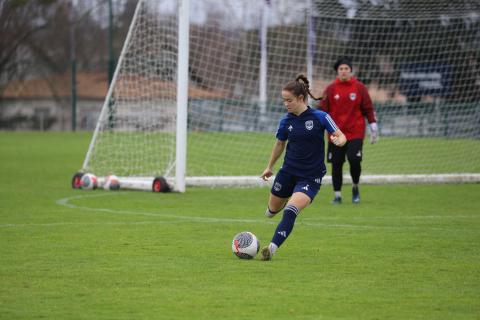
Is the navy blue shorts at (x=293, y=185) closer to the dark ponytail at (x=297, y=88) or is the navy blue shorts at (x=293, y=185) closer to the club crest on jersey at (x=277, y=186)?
the club crest on jersey at (x=277, y=186)

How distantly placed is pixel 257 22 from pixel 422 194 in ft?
23.6

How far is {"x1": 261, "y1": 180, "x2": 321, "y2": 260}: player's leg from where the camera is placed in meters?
8.90

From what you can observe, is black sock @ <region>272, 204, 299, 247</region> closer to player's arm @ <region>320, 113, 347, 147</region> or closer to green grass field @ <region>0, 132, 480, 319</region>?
green grass field @ <region>0, 132, 480, 319</region>

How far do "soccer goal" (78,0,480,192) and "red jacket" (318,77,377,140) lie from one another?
266 cm

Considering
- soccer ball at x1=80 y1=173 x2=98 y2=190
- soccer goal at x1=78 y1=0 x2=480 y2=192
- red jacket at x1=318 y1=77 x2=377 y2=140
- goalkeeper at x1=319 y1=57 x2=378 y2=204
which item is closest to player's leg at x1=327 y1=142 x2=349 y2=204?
goalkeeper at x1=319 y1=57 x2=378 y2=204

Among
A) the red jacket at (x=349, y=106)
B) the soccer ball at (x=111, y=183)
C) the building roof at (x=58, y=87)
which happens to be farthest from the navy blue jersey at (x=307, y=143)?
the building roof at (x=58, y=87)

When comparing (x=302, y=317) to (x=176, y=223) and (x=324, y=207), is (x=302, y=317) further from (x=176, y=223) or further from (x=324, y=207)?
(x=324, y=207)

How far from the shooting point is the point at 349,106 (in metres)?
14.7

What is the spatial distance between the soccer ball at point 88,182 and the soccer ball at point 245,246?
27.2 ft

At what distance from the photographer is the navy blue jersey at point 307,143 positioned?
369 inches

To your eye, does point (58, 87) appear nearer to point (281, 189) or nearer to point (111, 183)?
point (111, 183)

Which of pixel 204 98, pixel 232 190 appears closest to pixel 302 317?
pixel 232 190

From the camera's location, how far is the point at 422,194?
16.8 m

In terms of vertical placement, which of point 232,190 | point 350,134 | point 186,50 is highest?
point 186,50
